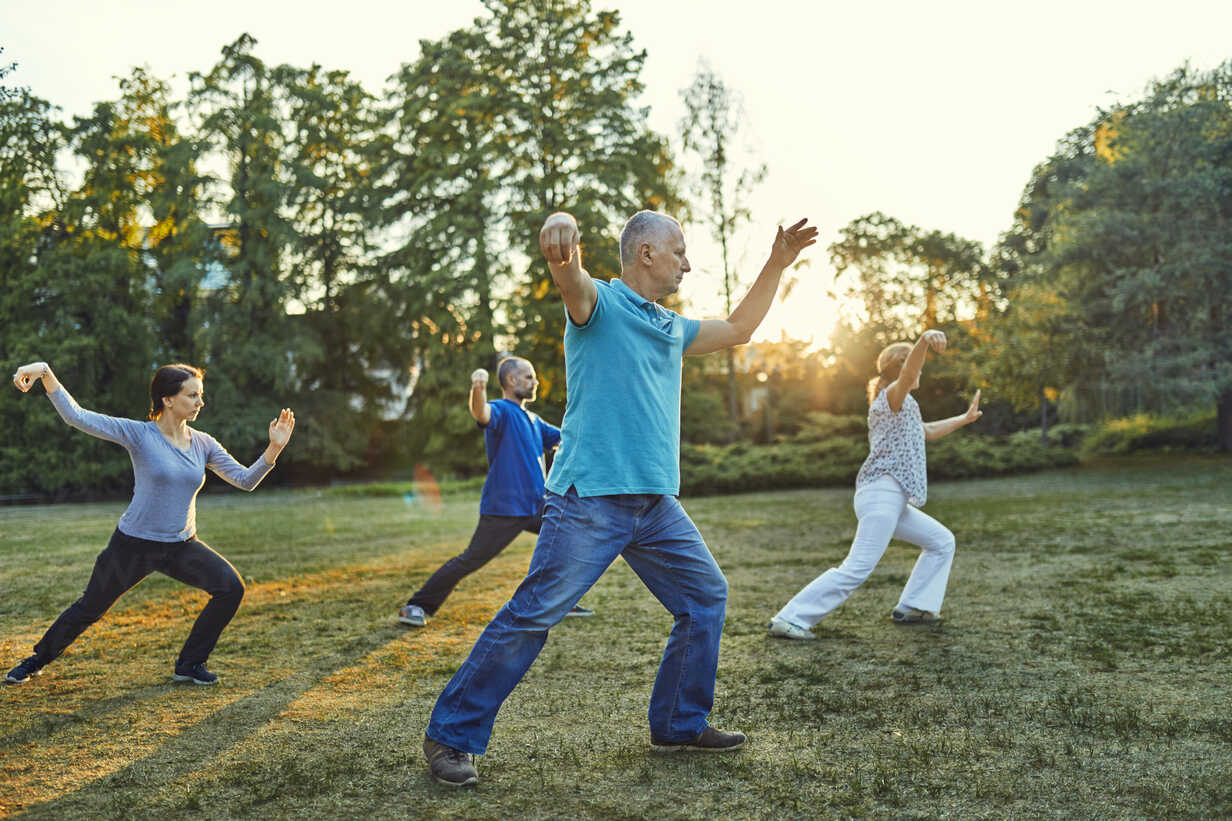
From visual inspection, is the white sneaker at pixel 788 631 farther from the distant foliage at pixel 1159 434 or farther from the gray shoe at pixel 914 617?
the distant foliage at pixel 1159 434

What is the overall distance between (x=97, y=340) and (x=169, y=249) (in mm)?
4769

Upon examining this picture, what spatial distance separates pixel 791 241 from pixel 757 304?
0.92 feet

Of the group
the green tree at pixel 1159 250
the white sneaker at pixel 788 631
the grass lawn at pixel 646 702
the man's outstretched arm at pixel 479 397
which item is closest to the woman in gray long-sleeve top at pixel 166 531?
the grass lawn at pixel 646 702

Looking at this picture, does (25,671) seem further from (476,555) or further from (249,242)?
(249,242)

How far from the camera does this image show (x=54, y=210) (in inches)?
1261

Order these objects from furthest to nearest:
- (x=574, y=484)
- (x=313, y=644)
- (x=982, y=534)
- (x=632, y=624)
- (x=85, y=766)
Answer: (x=982, y=534)
(x=632, y=624)
(x=313, y=644)
(x=85, y=766)
(x=574, y=484)

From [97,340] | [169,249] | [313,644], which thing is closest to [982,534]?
[313,644]

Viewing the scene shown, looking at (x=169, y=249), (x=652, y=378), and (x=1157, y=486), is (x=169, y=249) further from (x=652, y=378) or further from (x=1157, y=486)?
(x=652, y=378)

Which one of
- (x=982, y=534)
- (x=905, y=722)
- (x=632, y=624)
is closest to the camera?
(x=905, y=722)

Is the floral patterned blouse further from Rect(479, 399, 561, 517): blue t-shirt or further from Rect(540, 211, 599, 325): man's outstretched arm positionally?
Rect(540, 211, 599, 325): man's outstretched arm

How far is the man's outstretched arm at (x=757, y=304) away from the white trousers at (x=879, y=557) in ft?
9.00

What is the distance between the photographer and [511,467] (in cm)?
713

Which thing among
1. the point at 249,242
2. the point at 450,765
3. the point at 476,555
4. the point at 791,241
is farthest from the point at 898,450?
the point at 249,242

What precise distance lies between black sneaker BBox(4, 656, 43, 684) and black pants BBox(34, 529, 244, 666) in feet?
0.15
